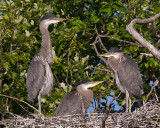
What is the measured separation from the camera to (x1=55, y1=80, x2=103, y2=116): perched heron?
6.32m

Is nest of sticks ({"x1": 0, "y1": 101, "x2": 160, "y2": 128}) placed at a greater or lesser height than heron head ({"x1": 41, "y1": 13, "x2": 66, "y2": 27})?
lesser

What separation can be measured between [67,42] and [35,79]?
1011mm

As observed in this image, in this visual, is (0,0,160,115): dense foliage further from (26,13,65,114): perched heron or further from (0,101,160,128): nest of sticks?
(0,101,160,128): nest of sticks

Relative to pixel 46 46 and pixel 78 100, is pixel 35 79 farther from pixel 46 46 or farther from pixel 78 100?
pixel 78 100

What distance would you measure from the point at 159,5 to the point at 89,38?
132cm

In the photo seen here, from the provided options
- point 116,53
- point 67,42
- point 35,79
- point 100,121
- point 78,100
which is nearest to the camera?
point 100,121

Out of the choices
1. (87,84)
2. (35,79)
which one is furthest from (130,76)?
(35,79)

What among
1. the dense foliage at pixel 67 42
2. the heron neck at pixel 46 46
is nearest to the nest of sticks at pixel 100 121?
the dense foliage at pixel 67 42

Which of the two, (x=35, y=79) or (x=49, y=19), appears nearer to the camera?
(x=35, y=79)

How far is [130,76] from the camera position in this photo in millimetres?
6691

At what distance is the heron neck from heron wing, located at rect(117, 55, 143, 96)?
1.10 m

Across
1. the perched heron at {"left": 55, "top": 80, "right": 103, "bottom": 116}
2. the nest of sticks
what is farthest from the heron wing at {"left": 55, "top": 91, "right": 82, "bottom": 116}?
the nest of sticks

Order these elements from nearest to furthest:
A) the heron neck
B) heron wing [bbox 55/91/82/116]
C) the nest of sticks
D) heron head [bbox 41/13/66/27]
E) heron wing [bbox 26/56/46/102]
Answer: the nest of sticks
heron wing [bbox 55/91/82/116]
heron wing [bbox 26/56/46/102]
the heron neck
heron head [bbox 41/13/66/27]

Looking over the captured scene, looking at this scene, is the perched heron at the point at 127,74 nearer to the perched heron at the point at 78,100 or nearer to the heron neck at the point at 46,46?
the perched heron at the point at 78,100
